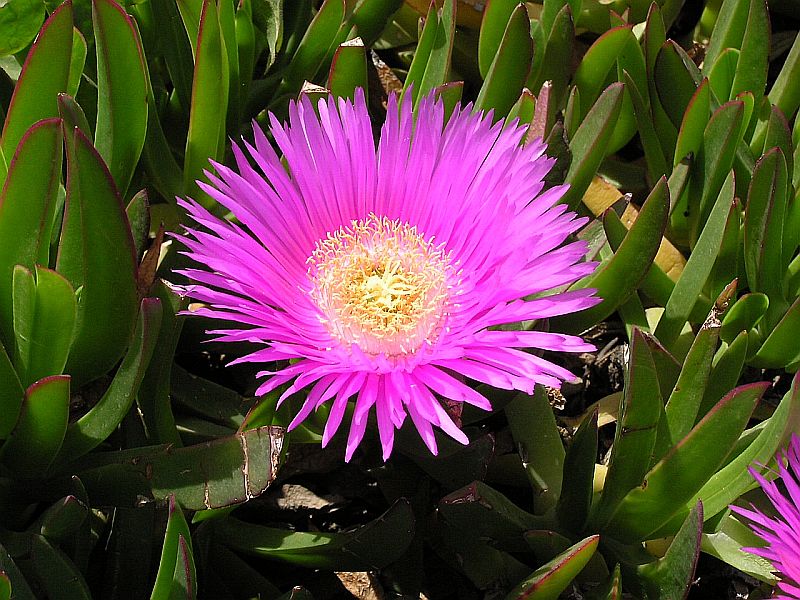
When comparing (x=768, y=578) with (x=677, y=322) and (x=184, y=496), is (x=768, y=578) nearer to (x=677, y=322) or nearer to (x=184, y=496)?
(x=677, y=322)

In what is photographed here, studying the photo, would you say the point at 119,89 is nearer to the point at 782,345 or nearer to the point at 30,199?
the point at 30,199

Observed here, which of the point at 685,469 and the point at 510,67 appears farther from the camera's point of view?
the point at 510,67

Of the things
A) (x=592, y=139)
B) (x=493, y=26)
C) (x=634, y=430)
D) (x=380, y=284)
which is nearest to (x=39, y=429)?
(x=380, y=284)

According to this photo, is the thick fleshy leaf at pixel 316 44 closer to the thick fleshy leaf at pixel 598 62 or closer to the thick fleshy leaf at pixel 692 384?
the thick fleshy leaf at pixel 598 62

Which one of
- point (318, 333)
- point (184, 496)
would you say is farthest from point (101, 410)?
point (318, 333)

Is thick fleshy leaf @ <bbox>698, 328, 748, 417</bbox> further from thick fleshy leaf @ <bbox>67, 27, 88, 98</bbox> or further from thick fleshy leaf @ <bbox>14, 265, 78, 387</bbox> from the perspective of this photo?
thick fleshy leaf @ <bbox>67, 27, 88, 98</bbox>

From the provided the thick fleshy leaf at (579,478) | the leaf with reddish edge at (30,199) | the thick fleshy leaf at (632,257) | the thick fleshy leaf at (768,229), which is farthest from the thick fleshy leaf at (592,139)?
the leaf with reddish edge at (30,199)
